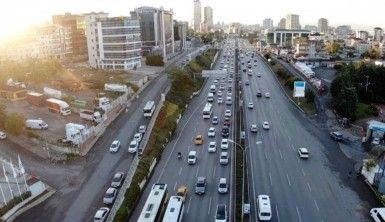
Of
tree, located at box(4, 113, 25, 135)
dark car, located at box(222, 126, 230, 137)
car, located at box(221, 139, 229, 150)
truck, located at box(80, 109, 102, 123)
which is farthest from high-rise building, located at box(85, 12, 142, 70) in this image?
car, located at box(221, 139, 229, 150)

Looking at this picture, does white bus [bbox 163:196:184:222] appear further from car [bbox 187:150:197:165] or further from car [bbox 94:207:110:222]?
car [bbox 187:150:197:165]

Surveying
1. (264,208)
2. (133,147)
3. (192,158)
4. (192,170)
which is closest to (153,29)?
(133,147)

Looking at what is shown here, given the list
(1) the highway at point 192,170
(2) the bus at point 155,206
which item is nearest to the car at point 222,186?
(1) the highway at point 192,170

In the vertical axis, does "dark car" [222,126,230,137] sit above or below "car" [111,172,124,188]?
above

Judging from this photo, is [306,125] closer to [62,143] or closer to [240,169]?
[240,169]

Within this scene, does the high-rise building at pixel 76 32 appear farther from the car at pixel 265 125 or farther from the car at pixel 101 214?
the car at pixel 101 214
